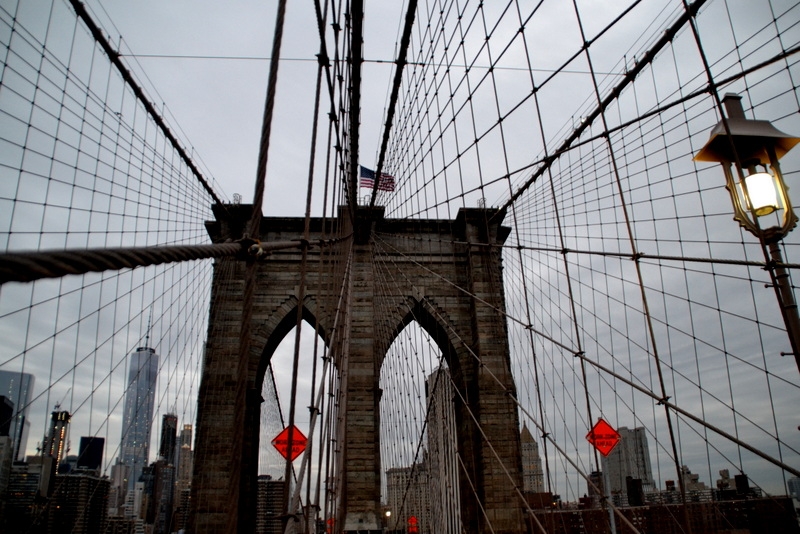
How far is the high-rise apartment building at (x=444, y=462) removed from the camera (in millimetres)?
8930

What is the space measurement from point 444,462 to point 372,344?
3.73 m

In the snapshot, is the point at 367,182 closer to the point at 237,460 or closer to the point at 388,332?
the point at 388,332

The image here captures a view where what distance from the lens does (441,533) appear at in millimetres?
9789

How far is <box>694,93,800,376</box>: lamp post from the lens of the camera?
2189 mm

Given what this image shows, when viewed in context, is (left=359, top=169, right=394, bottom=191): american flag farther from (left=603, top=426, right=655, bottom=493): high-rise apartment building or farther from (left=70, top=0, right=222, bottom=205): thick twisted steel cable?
(left=603, top=426, right=655, bottom=493): high-rise apartment building

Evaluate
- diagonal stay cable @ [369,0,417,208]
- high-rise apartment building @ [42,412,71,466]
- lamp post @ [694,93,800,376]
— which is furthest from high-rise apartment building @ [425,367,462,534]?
lamp post @ [694,93,800,376]

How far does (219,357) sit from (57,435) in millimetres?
6431

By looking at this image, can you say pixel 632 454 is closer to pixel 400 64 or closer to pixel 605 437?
pixel 605 437

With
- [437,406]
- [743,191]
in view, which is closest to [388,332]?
[437,406]

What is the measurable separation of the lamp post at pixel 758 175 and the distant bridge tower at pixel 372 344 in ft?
26.1

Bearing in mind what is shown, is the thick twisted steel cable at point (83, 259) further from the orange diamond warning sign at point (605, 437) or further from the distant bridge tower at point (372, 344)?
the distant bridge tower at point (372, 344)

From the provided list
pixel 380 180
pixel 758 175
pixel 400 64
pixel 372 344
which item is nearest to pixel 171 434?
pixel 372 344

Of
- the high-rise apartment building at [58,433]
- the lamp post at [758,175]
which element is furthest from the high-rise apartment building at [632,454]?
the high-rise apartment building at [58,433]

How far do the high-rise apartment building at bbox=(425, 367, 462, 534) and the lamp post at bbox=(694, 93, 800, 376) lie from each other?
6210 mm
